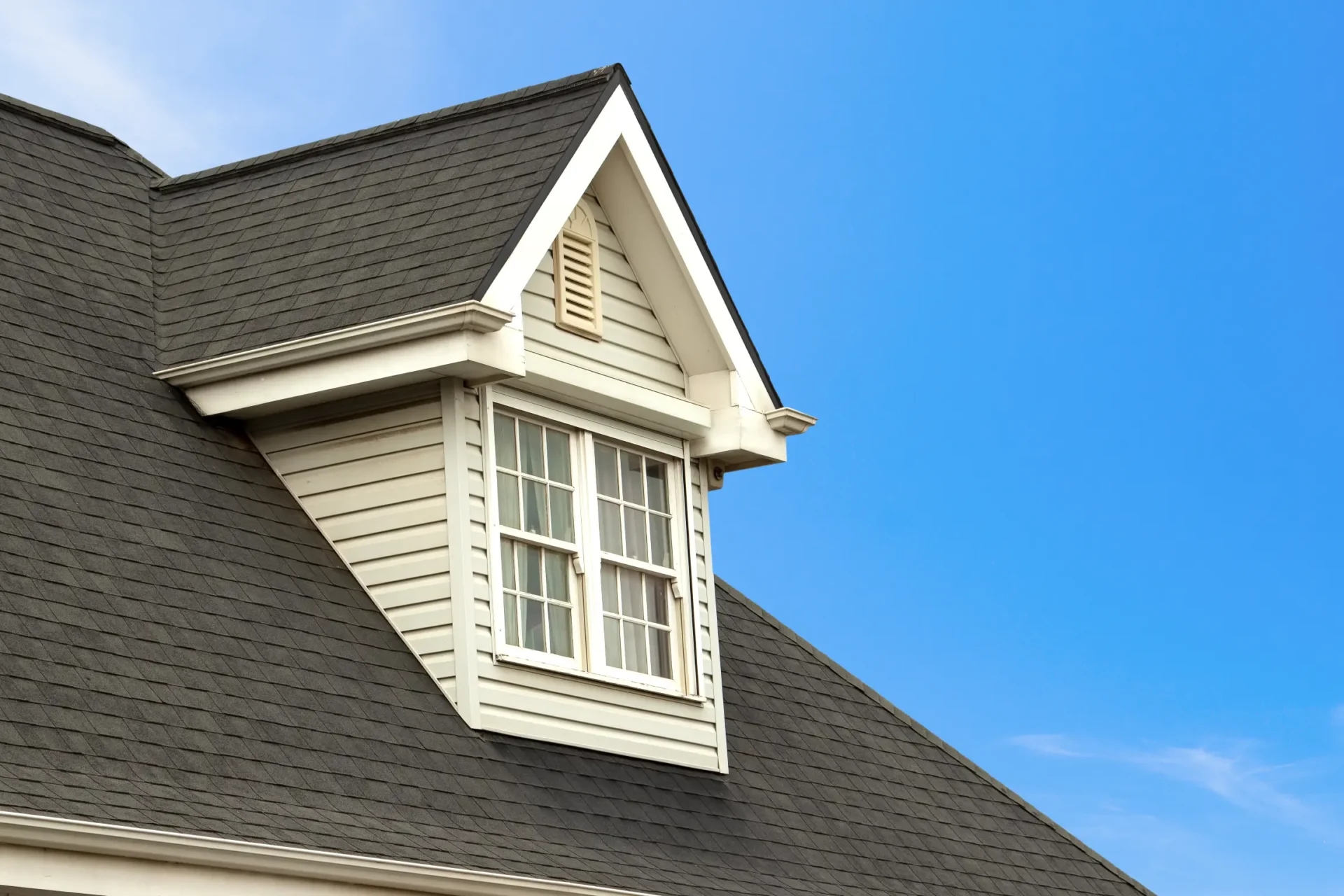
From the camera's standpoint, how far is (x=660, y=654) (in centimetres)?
1262

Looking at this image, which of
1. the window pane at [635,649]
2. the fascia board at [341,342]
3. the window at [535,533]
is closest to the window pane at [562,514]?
the window at [535,533]

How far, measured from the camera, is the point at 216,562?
10508 mm

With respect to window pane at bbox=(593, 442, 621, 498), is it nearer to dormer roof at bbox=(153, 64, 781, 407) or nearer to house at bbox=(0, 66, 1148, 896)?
house at bbox=(0, 66, 1148, 896)

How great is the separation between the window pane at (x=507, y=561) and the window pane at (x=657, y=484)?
138cm

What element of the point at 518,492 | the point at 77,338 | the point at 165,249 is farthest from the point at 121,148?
the point at 518,492

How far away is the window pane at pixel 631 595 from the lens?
12367 millimetres

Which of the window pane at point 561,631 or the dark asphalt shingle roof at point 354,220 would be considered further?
the window pane at point 561,631

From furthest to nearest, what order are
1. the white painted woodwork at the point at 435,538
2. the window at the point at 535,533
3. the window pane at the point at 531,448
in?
the window pane at the point at 531,448, the window at the point at 535,533, the white painted woodwork at the point at 435,538

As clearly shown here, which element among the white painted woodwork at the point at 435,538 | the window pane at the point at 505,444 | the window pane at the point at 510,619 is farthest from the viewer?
the window pane at the point at 505,444

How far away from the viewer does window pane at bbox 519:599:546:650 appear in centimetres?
1163

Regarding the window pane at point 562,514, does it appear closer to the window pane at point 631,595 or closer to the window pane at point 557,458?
the window pane at point 557,458

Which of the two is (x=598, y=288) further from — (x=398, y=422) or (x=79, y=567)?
(x=79, y=567)

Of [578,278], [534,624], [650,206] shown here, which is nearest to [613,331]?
[578,278]

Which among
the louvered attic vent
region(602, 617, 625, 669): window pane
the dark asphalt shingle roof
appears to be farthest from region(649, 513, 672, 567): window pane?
the dark asphalt shingle roof
